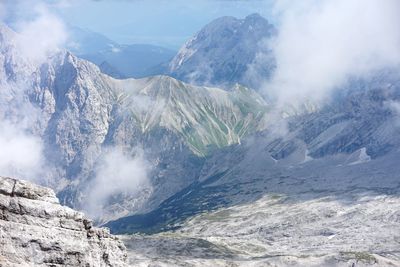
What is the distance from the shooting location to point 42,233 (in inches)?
1705

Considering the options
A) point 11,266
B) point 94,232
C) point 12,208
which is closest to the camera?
point 11,266

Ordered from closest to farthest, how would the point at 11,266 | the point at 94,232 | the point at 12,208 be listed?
the point at 11,266 < the point at 12,208 < the point at 94,232

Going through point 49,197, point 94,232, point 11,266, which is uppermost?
point 49,197

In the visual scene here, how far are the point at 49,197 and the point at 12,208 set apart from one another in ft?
11.5

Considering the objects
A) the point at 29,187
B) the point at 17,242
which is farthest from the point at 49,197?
the point at 17,242

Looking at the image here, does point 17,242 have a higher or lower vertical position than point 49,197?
lower

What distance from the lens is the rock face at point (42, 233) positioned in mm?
42312

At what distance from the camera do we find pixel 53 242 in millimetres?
43406

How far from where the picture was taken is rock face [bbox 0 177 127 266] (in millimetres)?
42312

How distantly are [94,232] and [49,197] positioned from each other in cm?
461

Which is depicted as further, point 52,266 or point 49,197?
point 49,197

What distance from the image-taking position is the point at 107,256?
1861 inches

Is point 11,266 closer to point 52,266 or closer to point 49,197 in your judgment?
point 52,266

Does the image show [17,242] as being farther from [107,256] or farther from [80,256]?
[107,256]
